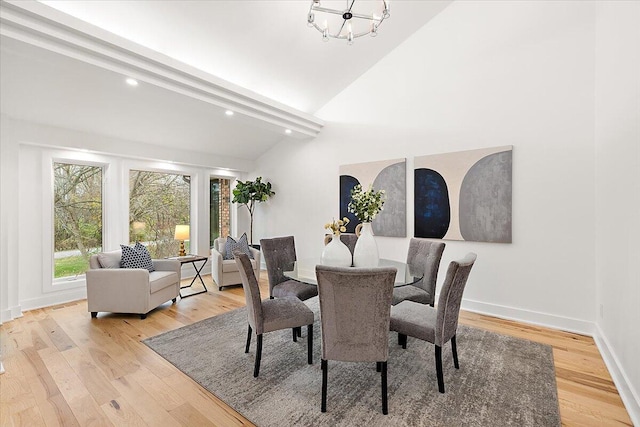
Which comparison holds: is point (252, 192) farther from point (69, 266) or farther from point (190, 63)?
point (69, 266)

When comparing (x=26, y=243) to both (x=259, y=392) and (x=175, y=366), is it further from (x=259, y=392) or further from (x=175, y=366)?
(x=259, y=392)

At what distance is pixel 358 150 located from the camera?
15.8 feet

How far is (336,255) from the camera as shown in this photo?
2.66 m

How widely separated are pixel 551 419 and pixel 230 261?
4222 mm

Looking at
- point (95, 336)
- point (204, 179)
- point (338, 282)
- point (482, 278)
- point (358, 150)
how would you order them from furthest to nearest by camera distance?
1. point (204, 179)
2. point (358, 150)
3. point (482, 278)
4. point (95, 336)
5. point (338, 282)

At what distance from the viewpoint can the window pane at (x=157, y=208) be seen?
16.3ft

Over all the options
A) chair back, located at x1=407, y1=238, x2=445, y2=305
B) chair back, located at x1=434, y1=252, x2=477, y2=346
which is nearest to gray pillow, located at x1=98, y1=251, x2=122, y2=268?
chair back, located at x1=407, y1=238, x2=445, y2=305

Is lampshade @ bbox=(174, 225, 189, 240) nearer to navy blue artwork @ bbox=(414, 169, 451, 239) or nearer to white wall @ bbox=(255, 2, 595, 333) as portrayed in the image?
white wall @ bbox=(255, 2, 595, 333)

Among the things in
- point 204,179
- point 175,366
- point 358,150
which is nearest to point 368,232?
point 175,366

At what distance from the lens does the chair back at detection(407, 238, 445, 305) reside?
3090 millimetres

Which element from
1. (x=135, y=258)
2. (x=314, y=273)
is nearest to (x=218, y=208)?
(x=135, y=258)

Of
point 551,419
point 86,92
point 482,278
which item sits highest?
point 86,92

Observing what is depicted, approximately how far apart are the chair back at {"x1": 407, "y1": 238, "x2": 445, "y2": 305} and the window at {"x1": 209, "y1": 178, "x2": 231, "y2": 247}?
4326 millimetres

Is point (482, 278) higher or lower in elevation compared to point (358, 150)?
lower
